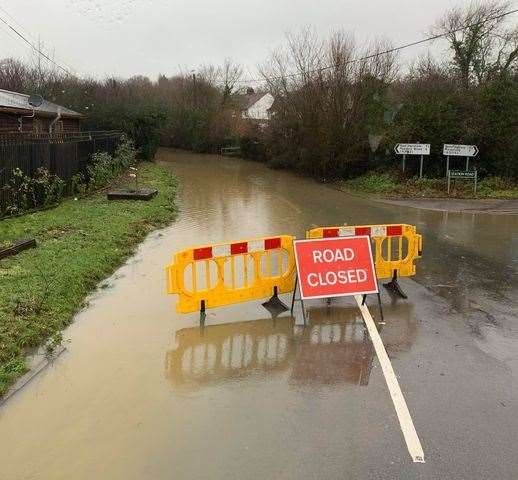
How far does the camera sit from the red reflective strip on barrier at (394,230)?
7.80m

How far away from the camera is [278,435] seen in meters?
4.04

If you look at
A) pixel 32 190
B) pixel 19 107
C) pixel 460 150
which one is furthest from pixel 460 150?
pixel 19 107

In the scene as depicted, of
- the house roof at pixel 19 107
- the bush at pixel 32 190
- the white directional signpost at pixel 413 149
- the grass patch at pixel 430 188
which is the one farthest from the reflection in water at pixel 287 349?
the house roof at pixel 19 107

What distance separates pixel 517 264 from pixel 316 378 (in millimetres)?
6328

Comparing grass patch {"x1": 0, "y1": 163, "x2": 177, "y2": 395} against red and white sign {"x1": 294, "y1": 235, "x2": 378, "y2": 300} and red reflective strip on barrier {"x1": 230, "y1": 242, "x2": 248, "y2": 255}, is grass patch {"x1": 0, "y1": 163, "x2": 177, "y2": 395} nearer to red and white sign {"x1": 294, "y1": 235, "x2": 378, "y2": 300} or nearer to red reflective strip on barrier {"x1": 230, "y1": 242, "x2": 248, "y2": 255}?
red reflective strip on barrier {"x1": 230, "y1": 242, "x2": 248, "y2": 255}

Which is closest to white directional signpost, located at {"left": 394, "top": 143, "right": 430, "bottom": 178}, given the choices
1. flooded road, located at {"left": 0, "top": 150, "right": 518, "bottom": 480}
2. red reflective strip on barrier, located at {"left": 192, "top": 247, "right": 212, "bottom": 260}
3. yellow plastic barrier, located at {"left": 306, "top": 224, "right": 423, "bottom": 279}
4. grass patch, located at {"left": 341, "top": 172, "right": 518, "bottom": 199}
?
grass patch, located at {"left": 341, "top": 172, "right": 518, "bottom": 199}

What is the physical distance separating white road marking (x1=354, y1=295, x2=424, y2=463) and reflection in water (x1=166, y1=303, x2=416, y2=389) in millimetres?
90

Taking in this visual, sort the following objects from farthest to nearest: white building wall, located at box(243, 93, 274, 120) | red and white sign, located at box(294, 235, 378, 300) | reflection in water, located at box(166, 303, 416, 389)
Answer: white building wall, located at box(243, 93, 274, 120), red and white sign, located at box(294, 235, 378, 300), reflection in water, located at box(166, 303, 416, 389)

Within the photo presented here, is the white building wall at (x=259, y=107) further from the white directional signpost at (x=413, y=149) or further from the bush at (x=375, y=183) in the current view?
the white directional signpost at (x=413, y=149)

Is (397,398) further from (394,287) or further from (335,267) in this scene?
(394,287)

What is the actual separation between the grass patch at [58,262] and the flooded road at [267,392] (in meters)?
0.30

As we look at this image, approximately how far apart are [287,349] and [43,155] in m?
11.0

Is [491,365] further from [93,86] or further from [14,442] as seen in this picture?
[93,86]

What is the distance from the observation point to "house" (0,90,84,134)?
19.4 metres
